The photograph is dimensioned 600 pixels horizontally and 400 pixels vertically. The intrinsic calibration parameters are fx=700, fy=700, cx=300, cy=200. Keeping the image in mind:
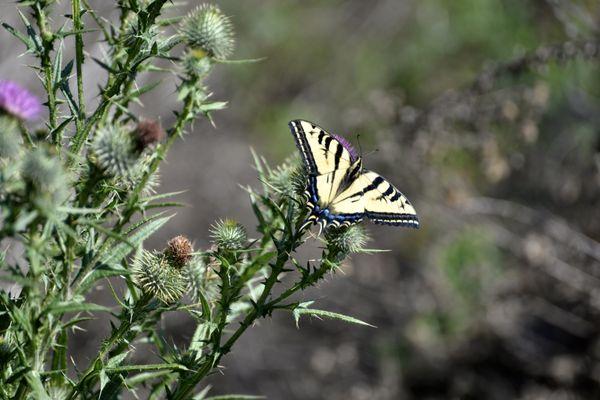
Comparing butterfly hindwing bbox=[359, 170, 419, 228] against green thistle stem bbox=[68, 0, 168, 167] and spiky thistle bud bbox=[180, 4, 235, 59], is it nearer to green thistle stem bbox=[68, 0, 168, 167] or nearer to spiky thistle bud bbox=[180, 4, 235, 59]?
spiky thistle bud bbox=[180, 4, 235, 59]

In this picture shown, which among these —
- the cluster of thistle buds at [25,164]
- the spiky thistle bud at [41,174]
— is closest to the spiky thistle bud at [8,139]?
the cluster of thistle buds at [25,164]

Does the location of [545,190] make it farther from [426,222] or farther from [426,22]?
[426,22]

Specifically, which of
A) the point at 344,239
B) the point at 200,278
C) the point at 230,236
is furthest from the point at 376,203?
the point at 200,278

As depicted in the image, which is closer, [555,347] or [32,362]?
[32,362]

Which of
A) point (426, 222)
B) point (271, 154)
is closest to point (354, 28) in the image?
point (271, 154)

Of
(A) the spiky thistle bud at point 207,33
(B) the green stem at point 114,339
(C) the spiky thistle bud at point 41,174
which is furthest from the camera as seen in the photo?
(A) the spiky thistle bud at point 207,33

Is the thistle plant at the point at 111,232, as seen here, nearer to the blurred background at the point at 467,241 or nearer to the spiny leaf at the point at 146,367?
the spiny leaf at the point at 146,367

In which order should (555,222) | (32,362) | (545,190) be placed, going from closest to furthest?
(32,362) → (555,222) → (545,190)

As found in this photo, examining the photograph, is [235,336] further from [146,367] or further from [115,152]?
[115,152]
